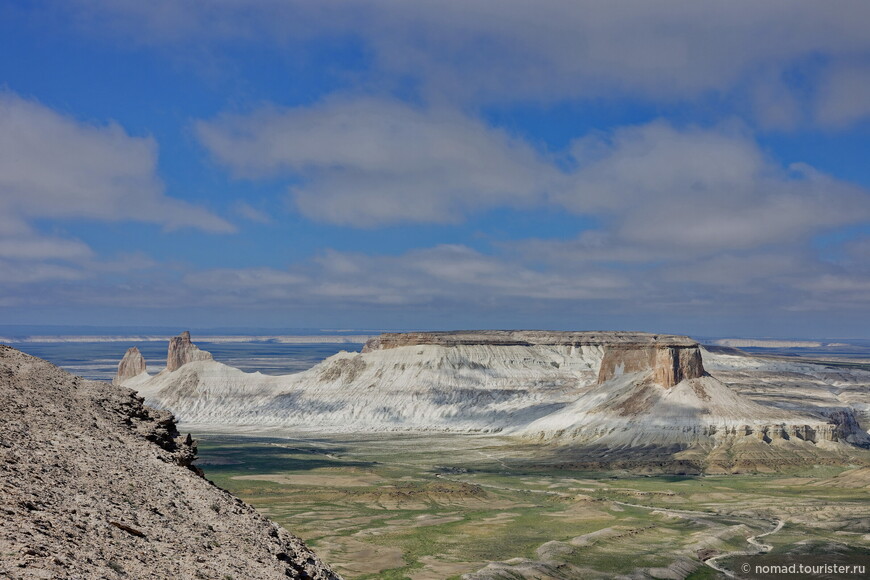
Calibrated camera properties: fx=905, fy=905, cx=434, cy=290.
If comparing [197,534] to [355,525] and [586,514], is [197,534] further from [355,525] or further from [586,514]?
[586,514]

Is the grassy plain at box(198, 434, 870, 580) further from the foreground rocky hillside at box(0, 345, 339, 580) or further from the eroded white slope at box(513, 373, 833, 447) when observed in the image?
the foreground rocky hillside at box(0, 345, 339, 580)

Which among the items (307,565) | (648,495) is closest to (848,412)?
(648,495)

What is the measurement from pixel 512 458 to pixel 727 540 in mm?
81540

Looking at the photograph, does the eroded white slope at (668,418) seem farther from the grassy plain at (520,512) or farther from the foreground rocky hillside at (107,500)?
the foreground rocky hillside at (107,500)

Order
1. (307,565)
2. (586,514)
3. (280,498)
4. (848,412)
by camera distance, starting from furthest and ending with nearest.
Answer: (848,412) → (280,498) → (586,514) → (307,565)

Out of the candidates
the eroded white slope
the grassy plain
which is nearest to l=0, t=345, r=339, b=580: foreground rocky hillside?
the grassy plain

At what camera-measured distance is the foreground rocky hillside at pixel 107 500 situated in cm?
1592

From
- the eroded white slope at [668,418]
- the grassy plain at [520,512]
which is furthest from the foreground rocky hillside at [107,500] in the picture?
the eroded white slope at [668,418]

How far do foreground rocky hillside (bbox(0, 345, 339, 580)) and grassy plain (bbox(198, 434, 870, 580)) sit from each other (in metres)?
44.4

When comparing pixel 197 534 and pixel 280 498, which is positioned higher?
pixel 197 534

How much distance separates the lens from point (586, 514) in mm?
102500

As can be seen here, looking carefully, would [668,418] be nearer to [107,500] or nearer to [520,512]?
[520,512]

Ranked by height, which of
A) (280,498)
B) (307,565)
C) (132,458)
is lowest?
(280,498)

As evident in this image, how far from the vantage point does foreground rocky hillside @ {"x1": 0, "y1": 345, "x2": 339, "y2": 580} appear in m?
15.9
